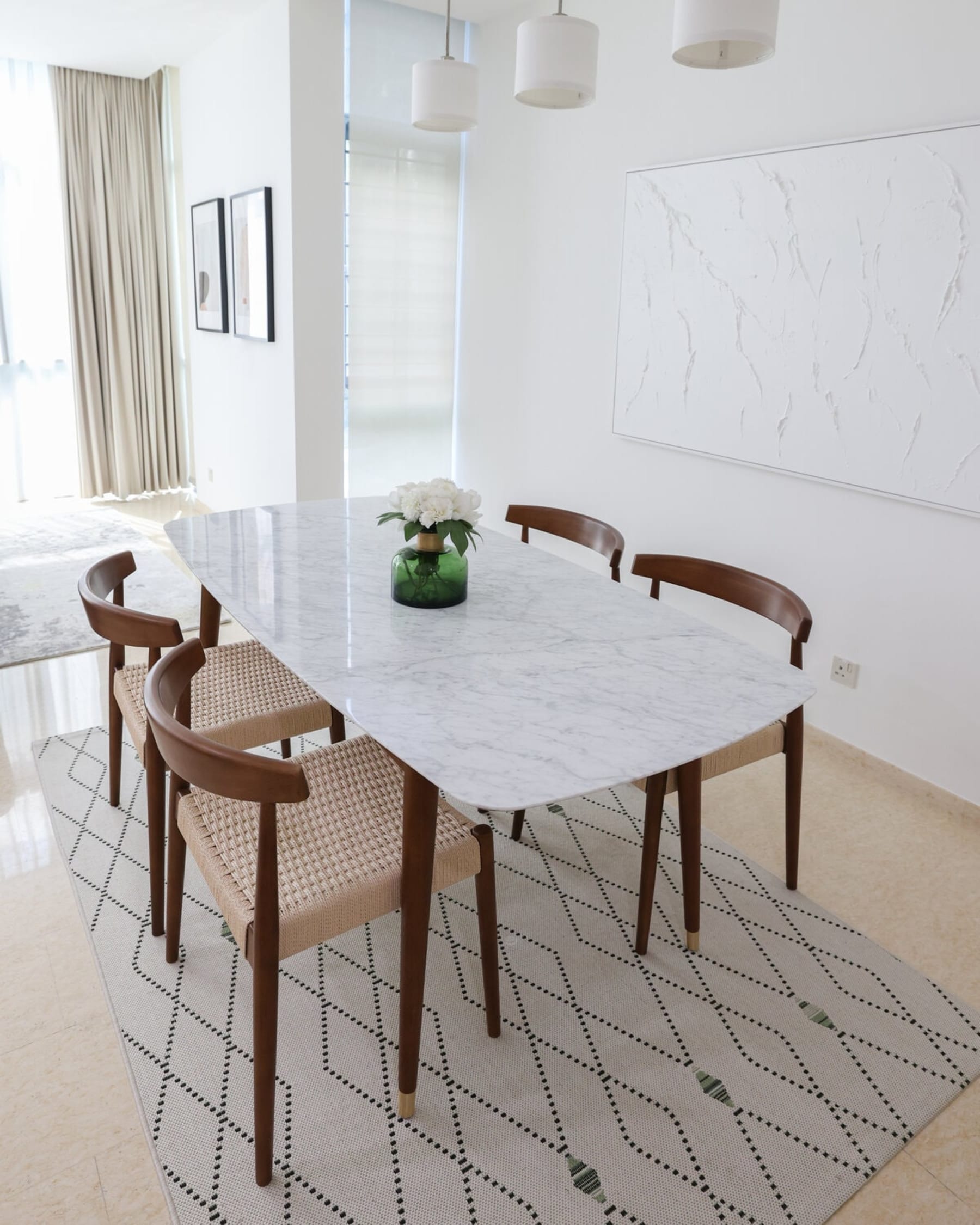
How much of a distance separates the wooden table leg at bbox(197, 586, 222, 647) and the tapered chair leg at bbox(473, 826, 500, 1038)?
1.23 meters

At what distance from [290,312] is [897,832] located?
3.25 m

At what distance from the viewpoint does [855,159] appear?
2666mm

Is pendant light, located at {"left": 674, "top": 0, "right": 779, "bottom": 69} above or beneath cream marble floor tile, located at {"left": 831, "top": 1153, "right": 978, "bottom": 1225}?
above

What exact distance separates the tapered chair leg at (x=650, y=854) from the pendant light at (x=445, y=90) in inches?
67.8

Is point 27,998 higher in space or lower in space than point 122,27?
lower

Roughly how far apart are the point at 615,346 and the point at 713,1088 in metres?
2.80

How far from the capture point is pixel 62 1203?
1.49m

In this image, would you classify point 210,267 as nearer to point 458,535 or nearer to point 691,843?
point 458,535

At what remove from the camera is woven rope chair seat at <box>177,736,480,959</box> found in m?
1.50

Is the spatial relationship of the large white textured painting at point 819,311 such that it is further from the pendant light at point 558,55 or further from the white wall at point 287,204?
the white wall at point 287,204

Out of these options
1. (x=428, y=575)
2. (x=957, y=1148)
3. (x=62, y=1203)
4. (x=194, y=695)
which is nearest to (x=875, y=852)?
(x=957, y=1148)

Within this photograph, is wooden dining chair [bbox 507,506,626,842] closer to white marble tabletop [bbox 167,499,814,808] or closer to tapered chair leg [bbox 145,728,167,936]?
white marble tabletop [bbox 167,499,814,808]

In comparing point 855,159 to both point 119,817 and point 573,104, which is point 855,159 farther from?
point 119,817

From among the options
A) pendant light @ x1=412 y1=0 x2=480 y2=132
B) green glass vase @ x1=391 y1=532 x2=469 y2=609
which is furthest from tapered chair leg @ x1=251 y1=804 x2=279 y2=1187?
pendant light @ x1=412 y1=0 x2=480 y2=132
